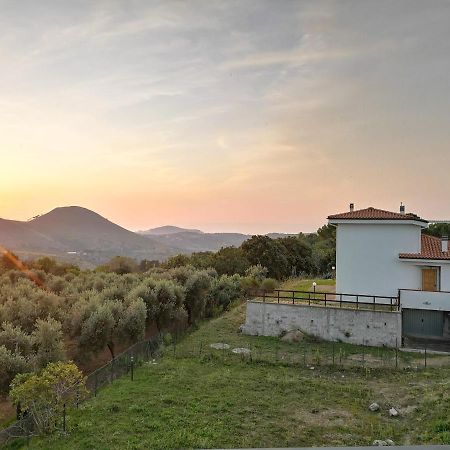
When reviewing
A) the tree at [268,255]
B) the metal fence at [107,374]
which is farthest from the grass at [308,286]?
the metal fence at [107,374]

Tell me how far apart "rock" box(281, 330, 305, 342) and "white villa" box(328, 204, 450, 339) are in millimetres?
4326

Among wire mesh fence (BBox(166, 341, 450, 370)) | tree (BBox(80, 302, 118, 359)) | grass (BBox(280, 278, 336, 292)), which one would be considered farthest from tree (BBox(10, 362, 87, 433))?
grass (BBox(280, 278, 336, 292))

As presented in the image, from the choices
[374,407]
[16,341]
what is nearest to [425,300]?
[374,407]

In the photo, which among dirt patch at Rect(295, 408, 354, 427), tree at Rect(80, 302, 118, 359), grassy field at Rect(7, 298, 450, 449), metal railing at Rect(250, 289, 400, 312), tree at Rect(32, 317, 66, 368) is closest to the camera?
grassy field at Rect(7, 298, 450, 449)

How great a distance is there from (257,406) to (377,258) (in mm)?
14908

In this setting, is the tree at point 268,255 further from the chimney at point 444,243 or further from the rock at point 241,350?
the rock at point 241,350

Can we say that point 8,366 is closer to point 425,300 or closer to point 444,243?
point 425,300

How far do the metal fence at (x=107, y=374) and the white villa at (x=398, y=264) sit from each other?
1236 cm

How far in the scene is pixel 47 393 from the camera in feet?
43.1

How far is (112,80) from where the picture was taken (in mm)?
16094

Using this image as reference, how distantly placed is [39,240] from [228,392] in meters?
149

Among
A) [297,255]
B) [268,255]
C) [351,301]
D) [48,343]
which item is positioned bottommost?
[48,343]

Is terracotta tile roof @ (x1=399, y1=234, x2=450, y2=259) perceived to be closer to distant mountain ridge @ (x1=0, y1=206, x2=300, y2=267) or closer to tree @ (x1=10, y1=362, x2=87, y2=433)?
tree @ (x1=10, y1=362, x2=87, y2=433)

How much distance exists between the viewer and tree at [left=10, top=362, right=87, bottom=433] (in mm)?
12891
